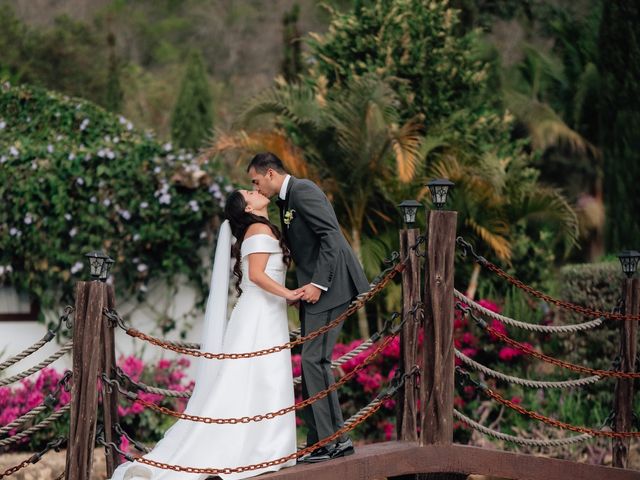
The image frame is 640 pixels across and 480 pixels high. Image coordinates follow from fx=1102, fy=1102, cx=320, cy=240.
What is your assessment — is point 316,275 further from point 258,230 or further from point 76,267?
point 76,267

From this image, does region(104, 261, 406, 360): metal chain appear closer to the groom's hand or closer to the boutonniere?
the groom's hand

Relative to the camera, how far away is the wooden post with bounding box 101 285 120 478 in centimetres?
631

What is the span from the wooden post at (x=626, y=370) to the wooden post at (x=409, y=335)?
1.74 meters

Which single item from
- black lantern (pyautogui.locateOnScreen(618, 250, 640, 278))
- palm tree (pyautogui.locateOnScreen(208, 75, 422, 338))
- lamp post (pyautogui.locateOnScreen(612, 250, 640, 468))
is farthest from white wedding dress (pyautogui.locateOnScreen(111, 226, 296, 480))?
palm tree (pyautogui.locateOnScreen(208, 75, 422, 338))

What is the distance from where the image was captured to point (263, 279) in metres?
6.71

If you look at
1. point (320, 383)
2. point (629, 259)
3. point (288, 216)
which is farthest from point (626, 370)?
point (288, 216)

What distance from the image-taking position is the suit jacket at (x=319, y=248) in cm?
671

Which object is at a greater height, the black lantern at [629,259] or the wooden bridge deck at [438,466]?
the black lantern at [629,259]

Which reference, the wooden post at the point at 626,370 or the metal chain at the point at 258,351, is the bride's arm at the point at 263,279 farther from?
the wooden post at the point at 626,370

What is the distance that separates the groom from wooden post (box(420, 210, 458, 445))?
47 centimetres

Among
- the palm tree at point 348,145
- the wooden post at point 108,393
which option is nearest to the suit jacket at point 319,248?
the wooden post at point 108,393

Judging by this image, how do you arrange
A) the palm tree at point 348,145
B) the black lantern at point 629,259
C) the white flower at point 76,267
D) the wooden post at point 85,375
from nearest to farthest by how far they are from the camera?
the wooden post at point 85,375 < the black lantern at point 629,259 < the white flower at point 76,267 < the palm tree at point 348,145

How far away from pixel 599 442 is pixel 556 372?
142 centimetres

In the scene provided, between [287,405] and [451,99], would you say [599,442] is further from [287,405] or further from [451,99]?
[451,99]
